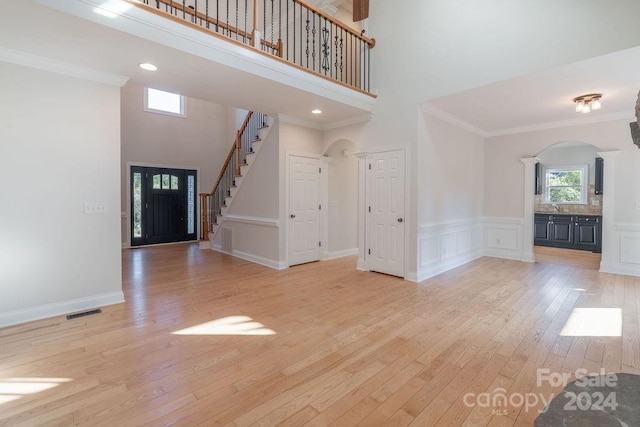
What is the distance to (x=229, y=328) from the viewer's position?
9.92 ft

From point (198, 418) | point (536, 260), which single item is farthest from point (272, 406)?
point (536, 260)

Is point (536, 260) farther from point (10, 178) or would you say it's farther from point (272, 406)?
point (10, 178)

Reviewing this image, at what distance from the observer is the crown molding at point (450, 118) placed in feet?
15.5

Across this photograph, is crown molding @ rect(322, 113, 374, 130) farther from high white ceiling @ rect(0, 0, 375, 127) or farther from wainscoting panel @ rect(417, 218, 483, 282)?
wainscoting panel @ rect(417, 218, 483, 282)

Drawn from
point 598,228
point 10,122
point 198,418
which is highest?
point 10,122

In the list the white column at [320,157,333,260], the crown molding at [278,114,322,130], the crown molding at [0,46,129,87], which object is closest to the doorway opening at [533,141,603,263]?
the white column at [320,157,333,260]

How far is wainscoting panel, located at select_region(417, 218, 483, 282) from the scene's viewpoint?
4836 mm

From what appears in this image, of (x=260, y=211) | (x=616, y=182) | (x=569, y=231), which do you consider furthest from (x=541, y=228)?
(x=260, y=211)

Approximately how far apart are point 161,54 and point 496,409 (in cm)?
401

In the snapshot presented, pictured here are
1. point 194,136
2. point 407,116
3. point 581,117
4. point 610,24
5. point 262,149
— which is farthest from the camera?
point 194,136

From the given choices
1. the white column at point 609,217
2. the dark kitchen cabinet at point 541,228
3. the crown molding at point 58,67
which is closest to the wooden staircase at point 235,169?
the crown molding at point 58,67

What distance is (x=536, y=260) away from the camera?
242 inches

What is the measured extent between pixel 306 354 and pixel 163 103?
8381 mm

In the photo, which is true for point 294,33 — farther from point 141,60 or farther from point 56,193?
point 56,193
